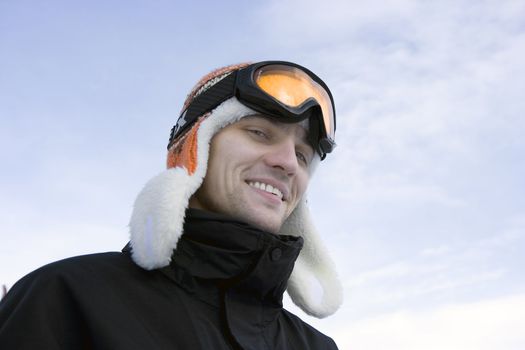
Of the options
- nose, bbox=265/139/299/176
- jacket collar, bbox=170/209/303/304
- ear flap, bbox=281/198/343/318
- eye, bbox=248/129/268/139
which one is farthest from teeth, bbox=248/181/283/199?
ear flap, bbox=281/198/343/318

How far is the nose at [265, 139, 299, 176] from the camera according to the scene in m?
2.71

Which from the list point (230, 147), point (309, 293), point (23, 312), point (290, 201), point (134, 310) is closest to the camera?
point (23, 312)

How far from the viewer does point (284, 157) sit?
274 centimetres

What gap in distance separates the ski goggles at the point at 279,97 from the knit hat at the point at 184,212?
0.05m

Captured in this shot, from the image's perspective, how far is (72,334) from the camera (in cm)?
191

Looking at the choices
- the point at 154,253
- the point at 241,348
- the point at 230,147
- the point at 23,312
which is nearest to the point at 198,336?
the point at 241,348

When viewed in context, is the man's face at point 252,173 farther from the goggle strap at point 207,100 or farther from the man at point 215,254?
the goggle strap at point 207,100

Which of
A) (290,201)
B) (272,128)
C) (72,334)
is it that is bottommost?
(72,334)

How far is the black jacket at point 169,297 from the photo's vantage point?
1.91 m

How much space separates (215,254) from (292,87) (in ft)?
3.65

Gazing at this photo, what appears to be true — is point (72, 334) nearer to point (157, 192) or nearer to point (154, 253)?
point (154, 253)

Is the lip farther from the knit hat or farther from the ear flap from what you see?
the ear flap

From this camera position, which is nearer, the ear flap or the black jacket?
the black jacket

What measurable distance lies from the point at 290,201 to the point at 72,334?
1319 mm
